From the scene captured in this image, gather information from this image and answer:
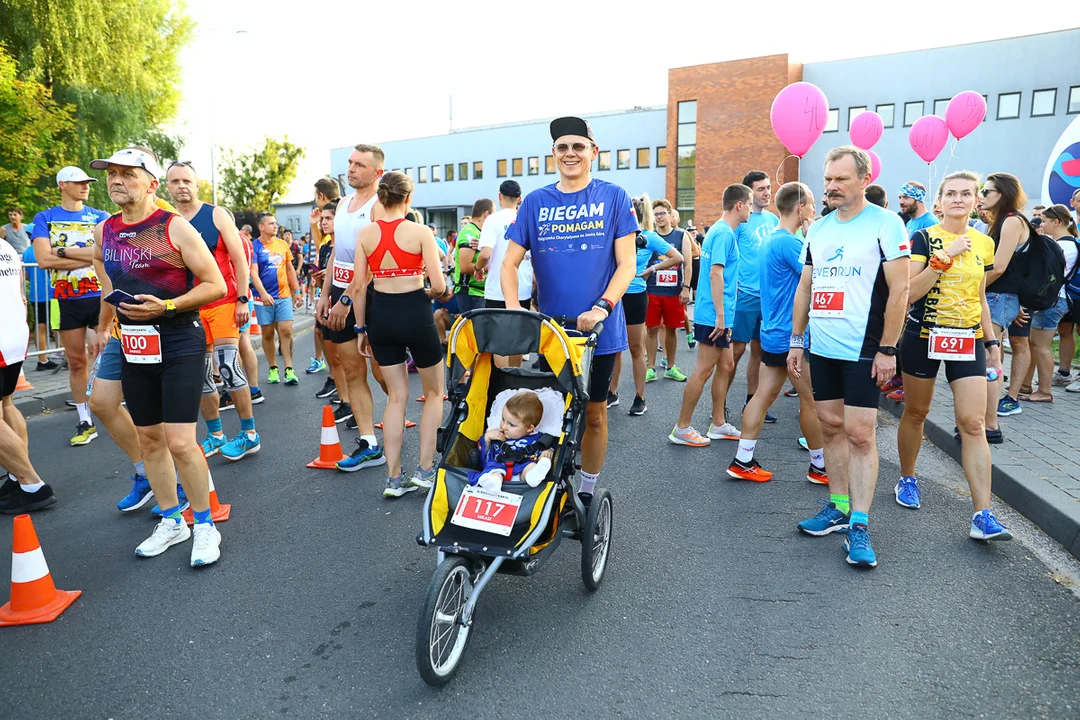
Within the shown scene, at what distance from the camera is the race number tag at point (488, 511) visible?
3010 millimetres

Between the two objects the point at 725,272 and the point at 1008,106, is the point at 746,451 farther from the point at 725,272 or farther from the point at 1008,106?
the point at 1008,106

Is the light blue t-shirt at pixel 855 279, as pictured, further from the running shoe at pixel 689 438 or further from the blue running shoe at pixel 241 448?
the blue running shoe at pixel 241 448

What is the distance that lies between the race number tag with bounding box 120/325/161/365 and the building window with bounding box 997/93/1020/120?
40.9 meters

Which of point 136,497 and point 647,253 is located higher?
point 647,253

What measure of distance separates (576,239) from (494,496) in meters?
1.54

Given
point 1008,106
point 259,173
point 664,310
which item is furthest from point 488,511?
point 259,173

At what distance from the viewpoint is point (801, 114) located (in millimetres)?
9336

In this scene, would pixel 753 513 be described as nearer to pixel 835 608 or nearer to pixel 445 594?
pixel 835 608

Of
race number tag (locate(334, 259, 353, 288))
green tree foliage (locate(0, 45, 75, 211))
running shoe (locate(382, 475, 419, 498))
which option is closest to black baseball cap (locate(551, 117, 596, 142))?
race number tag (locate(334, 259, 353, 288))

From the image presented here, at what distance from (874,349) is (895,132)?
38.9 metres

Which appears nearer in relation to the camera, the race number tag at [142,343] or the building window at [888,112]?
the race number tag at [142,343]

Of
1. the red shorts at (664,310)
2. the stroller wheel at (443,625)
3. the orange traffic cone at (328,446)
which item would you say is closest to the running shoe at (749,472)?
the stroller wheel at (443,625)

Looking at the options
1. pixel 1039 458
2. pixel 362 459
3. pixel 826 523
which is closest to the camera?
pixel 826 523

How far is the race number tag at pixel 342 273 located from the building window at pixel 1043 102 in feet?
129
